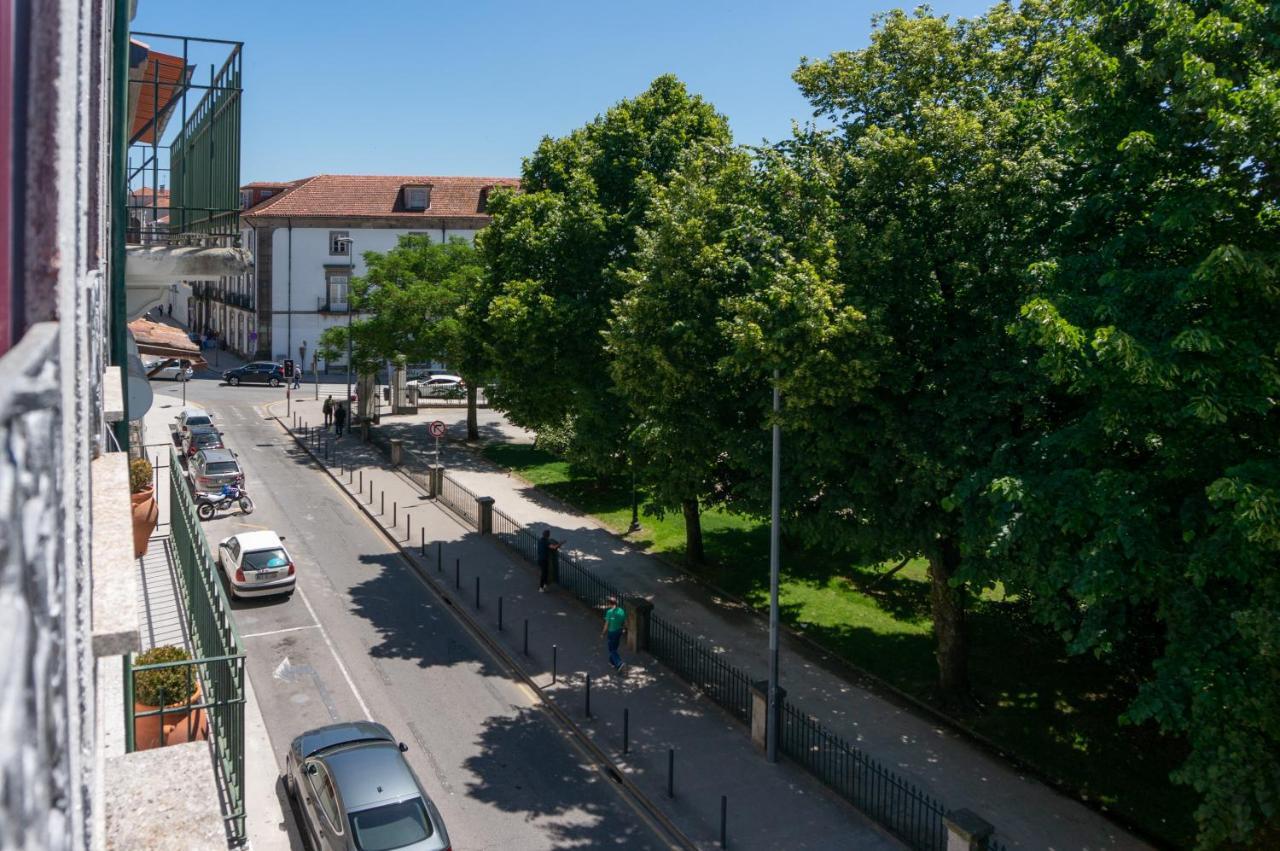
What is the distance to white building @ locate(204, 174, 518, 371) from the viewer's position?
6259cm

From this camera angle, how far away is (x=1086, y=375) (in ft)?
37.8

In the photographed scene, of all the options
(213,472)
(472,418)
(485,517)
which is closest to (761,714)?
(485,517)

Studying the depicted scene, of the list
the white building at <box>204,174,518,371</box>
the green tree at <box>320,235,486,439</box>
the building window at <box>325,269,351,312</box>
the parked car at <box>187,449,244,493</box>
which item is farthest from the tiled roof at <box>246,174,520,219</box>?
the parked car at <box>187,449,244,493</box>

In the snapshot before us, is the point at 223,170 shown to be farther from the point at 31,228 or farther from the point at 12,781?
the point at 12,781

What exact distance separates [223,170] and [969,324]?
1059 centimetres

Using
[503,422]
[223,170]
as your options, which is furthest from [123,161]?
[503,422]

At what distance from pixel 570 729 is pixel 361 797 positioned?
5.44m

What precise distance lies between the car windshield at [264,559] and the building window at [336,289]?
43.5 m

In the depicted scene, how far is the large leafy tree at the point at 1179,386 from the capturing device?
10211mm

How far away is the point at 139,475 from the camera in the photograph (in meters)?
14.9

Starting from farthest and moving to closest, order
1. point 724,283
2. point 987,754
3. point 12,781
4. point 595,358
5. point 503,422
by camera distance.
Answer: point 503,422
point 595,358
point 724,283
point 987,754
point 12,781

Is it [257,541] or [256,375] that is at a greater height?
[256,375]

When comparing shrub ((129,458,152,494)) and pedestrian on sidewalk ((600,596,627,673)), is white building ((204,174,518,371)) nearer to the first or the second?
pedestrian on sidewalk ((600,596,627,673))

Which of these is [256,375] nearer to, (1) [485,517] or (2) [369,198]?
(2) [369,198]
